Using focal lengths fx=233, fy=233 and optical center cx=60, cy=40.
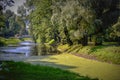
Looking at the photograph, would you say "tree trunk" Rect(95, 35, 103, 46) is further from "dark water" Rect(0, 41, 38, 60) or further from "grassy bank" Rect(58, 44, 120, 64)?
"dark water" Rect(0, 41, 38, 60)

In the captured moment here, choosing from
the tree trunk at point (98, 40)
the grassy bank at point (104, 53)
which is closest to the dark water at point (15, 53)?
the grassy bank at point (104, 53)

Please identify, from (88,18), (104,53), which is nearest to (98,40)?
(88,18)

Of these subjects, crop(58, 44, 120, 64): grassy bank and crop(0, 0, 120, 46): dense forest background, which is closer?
crop(58, 44, 120, 64): grassy bank

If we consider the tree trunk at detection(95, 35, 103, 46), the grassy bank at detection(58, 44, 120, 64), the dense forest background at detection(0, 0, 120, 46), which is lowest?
the grassy bank at detection(58, 44, 120, 64)

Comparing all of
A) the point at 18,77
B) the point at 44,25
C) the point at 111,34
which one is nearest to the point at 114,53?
the point at 111,34

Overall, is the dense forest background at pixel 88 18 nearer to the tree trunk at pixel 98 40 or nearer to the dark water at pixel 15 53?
the tree trunk at pixel 98 40

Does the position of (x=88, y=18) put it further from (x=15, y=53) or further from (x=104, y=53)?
(x=15, y=53)

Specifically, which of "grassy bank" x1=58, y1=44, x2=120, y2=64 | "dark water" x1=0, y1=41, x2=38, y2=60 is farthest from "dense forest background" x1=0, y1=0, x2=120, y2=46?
"dark water" x1=0, y1=41, x2=38, y2=60

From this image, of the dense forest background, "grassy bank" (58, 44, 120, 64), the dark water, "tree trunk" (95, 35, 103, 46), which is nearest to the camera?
"grassy bank" (58, 44, 120, 64)

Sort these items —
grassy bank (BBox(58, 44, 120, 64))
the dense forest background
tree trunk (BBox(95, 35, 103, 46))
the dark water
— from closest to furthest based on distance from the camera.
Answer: grassy bank (BBox(58, 44, 120, 64)) → the dense forest background → the dark water → tree trunk (BBox(95, 35, 103, 46))

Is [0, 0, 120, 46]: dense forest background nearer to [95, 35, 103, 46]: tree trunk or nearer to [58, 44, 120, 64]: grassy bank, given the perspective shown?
[95, 35, 103, 46]: tree trunk

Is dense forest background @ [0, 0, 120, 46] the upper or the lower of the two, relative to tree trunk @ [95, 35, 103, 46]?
upper

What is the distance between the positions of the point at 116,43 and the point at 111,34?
3.62 feet

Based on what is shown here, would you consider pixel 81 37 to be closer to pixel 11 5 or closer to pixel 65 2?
pixel 65 2
